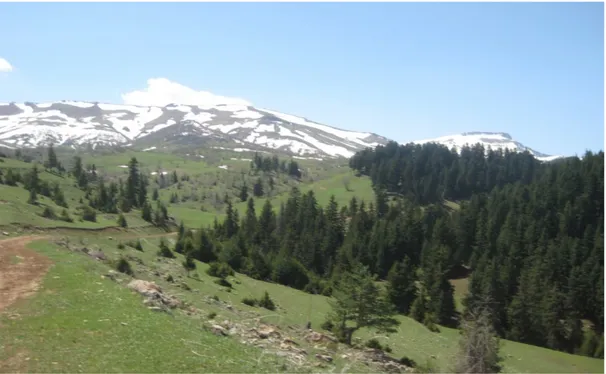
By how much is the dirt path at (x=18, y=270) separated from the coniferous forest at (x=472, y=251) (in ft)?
111

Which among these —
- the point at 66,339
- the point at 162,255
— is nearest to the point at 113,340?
the point at 66,339

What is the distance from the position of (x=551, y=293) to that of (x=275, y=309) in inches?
2279

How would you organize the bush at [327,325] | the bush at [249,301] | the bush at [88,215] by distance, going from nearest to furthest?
the bush at [327,325] < the bush at [249,301] < the bush at [88,215]

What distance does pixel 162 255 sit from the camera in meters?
64.6

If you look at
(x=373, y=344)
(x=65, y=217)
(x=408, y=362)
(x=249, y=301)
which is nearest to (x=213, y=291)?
(x=249, y=301)

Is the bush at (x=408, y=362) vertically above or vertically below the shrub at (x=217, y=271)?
below

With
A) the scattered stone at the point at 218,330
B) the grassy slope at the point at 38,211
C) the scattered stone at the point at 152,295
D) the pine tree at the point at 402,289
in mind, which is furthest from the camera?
the pine tree at the point at 402,289

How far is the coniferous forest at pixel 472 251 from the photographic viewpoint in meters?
81.5

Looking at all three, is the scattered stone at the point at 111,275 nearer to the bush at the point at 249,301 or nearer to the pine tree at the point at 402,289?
the bush at the point at 249,301

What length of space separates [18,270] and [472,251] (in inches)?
4604

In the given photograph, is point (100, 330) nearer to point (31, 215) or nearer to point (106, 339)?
point (106, 339)

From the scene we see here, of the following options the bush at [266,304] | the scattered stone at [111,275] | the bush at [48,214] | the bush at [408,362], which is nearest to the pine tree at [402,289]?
the bush at [266,304]

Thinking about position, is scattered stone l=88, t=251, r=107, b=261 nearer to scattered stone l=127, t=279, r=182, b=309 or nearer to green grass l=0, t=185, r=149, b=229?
scattered stone l=127, t=279, r=182, b=309

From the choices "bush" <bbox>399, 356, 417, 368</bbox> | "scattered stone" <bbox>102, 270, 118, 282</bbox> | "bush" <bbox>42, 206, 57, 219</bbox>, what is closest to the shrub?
"bush" <bbox>42, 206, 57, 219</bbox>
